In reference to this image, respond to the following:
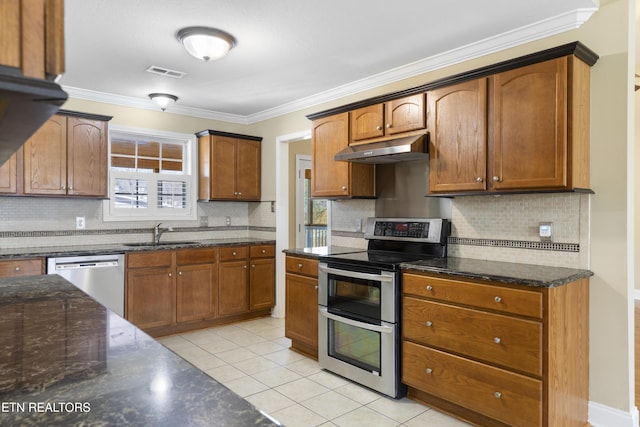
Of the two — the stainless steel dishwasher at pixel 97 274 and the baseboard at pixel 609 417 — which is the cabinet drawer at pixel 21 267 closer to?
the stainless steel dishwasher at pixel 97 274

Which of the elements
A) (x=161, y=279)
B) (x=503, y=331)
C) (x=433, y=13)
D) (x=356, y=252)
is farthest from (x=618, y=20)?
(x=161, y=279)

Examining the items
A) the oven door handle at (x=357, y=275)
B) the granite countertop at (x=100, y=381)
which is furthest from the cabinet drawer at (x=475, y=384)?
the granite countertop at (x=100, y=381)

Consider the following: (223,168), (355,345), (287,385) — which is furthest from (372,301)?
(223,168)

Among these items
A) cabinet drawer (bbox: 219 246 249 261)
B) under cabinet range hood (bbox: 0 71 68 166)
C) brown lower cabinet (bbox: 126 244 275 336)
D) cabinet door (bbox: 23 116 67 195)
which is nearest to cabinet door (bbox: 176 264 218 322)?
brown lower cabinet (bbox: 126 244 275 336)

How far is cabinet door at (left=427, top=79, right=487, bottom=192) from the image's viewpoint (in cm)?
276

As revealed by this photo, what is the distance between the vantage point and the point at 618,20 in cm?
252

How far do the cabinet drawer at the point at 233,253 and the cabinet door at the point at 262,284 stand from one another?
0.15 m

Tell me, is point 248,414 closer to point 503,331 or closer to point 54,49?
point 54,49

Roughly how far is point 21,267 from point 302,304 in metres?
2.38

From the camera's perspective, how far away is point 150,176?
4.88 m

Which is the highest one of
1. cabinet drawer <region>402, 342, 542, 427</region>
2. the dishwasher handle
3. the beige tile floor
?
the dishwasher handle

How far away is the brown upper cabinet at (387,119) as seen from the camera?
3164mm

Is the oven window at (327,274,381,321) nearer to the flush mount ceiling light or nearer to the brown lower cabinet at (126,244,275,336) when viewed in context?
the brown lower cabinet at (126,244,275,336)

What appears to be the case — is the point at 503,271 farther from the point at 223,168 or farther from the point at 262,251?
the point at 223,168
